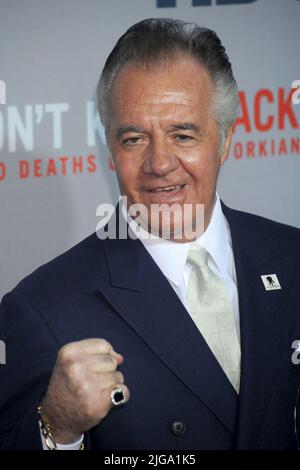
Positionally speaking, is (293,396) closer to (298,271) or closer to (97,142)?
(298,271)

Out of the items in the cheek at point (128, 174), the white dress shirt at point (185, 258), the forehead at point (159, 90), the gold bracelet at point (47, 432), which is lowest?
the gold bracelet at point (47, 432)

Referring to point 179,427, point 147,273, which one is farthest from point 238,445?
point 147,273

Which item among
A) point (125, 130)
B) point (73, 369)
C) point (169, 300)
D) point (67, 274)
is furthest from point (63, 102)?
point (73, 369)

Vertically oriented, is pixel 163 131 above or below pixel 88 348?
above

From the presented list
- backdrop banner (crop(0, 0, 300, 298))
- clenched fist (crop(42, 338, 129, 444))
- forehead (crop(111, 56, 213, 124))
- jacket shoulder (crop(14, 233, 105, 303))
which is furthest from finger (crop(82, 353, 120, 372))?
backdrop banner (crop(0, 0, 300, 298))

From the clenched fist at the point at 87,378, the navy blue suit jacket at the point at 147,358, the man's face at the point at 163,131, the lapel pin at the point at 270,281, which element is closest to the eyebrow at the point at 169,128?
the man's face at the point at 163,131

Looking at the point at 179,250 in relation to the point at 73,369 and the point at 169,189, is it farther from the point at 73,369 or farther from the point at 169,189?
the point at 73,369

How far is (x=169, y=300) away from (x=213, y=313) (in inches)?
4.1

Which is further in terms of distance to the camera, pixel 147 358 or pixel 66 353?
pixel 147 358

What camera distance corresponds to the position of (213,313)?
1493 mm

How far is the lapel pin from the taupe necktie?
0.30ft

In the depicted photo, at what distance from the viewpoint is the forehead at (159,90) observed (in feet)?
4.81

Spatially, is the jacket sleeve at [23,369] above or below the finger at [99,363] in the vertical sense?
below

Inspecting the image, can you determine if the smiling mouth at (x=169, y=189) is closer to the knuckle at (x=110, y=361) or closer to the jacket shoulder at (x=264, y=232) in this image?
the jacket shoulder at (x=264, y=232)
